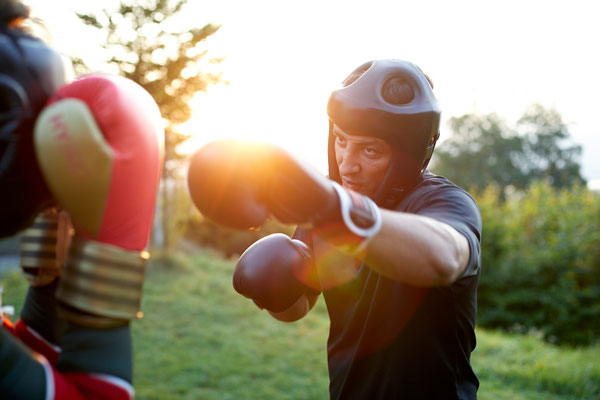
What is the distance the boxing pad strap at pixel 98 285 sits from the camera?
1080 millimetres

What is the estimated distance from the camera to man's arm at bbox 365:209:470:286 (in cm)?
118

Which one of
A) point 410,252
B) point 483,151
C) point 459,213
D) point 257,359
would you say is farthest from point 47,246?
point 483,151

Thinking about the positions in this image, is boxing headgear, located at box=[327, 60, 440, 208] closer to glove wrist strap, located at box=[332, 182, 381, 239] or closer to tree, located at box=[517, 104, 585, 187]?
glove wrist strap, located at box=[332, 182, 381, 239]

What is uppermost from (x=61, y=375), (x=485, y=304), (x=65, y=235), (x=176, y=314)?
(x=65, y=235)

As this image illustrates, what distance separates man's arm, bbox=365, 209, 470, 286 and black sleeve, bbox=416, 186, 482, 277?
0.65 feet

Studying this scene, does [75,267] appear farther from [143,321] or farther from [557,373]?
[143,321]

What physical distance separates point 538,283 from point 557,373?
196 inches

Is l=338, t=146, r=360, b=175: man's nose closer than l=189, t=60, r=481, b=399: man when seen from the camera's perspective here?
No

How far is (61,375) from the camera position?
1.05 metres

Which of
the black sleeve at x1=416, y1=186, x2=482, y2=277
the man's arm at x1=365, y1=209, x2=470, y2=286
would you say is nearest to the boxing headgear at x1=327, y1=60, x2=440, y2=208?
the black sleeve at x1=416, y1=186, x2=482, y2=277

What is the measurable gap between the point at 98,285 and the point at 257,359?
522cm

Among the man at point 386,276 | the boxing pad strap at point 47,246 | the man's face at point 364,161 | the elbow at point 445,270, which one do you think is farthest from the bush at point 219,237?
the elbow at point 445,270

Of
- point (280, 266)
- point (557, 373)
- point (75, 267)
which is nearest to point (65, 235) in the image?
point (75, 267)

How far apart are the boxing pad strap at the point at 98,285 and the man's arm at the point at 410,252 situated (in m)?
0.57
